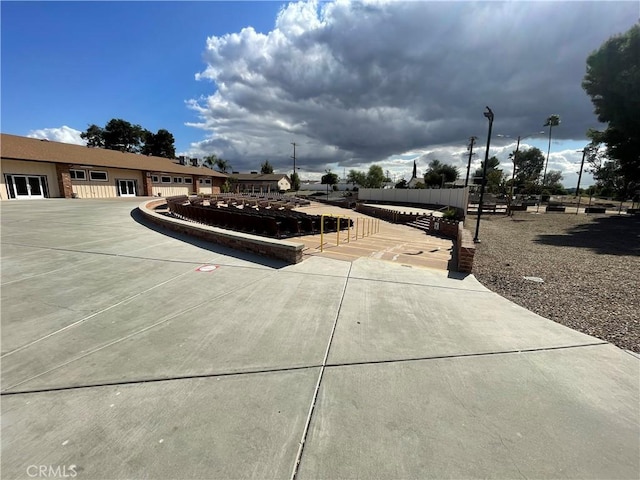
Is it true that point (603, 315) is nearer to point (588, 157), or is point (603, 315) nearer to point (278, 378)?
point (278, 378)

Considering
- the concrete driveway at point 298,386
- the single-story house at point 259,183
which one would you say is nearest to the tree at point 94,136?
the single-story house at point 259,183

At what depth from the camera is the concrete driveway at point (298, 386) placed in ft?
7.19

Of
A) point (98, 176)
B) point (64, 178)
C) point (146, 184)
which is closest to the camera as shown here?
point (64, 178)

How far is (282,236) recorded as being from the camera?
42.6 feet

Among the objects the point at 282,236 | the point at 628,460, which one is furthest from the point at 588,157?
the point at 628,460

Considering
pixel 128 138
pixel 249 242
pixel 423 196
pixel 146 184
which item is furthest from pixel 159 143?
pixel 249 242

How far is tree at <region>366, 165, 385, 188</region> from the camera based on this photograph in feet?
308

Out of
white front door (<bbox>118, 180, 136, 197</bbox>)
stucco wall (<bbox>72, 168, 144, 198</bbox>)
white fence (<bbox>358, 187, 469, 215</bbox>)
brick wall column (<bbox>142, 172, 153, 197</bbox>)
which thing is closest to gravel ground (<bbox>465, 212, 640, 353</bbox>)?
white fence (<bbox>358, 187, 469, 215</bbox>)

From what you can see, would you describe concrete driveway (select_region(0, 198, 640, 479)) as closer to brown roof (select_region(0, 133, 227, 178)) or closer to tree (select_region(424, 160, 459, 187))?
brown roof (select_region(0, 133, 227, 178))

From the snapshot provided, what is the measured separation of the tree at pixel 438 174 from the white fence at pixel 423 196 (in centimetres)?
4033

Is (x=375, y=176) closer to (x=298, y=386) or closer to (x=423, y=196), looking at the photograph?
(x=423, y=196)

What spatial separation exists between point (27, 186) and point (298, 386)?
33.7 metres

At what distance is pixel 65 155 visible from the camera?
92.6ft

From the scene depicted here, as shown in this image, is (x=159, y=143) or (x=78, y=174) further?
(x=159, y=143)
